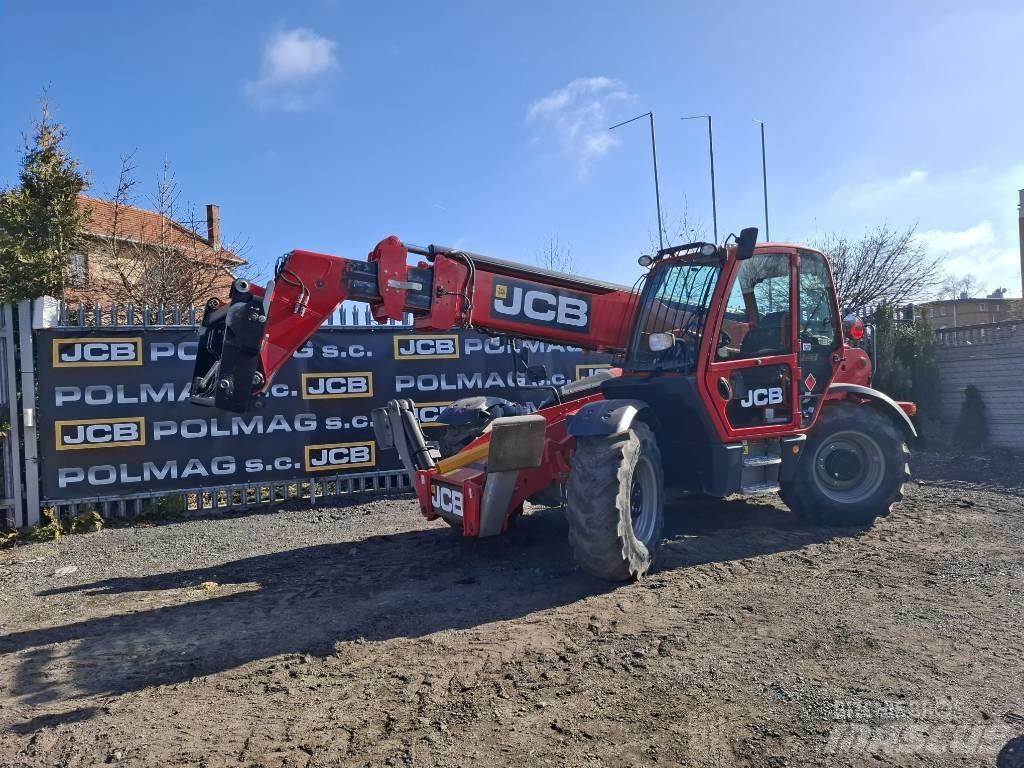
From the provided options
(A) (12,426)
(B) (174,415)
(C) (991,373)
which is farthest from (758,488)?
(C) (991,373)

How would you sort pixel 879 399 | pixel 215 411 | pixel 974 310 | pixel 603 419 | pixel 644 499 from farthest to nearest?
pixel 974 310, pixel 215 411, pixel 879 399, pixel 644 499, pixel 603 419

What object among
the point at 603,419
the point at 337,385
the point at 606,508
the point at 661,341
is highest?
the point at 661,341

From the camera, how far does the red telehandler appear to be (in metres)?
5.34

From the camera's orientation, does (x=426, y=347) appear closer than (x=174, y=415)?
No

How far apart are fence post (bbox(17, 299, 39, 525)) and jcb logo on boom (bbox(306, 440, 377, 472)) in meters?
2.99

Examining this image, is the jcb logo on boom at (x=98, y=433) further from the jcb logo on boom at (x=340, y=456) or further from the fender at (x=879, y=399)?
the fender at (x=879, y=399)

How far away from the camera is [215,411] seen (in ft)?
29.4

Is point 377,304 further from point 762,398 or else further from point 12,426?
point 12,426

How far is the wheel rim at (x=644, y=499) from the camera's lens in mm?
5848

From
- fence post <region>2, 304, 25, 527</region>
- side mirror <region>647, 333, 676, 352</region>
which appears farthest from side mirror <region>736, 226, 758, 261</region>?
fence post <region>2, 304, 25, 527</region>

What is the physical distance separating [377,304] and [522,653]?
2.94m

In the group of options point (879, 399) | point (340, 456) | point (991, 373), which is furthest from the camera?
point (991, 373)

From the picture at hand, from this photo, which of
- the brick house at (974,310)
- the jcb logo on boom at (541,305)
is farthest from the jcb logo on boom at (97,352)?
the brick house at (974,310)

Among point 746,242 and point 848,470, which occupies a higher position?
point 746,242
